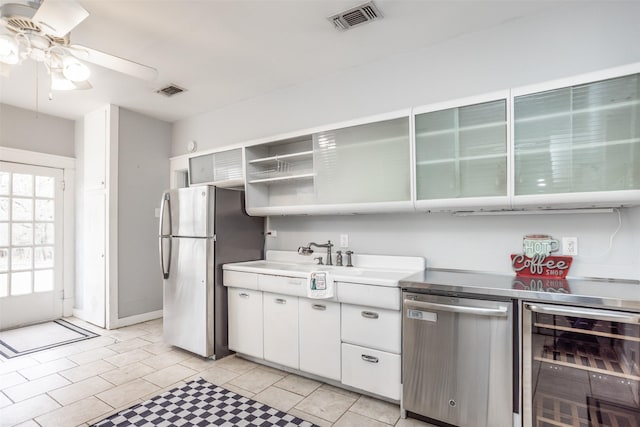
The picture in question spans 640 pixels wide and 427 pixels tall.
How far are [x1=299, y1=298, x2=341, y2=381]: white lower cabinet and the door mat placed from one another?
108 inches

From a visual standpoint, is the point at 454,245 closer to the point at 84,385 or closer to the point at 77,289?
the point at 84,385

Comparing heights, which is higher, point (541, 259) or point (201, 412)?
point (541, 259)

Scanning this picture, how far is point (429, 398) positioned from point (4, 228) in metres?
5.00

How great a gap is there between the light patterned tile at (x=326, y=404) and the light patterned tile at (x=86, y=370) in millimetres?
1867

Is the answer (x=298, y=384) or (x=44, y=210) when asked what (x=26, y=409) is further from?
(x=44, y=210)

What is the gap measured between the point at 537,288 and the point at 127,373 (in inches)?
127

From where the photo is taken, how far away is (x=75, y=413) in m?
2.30

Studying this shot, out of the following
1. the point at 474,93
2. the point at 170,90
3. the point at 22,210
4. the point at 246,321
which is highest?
the point at 170,90

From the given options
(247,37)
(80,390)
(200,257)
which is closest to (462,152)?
(247,37)

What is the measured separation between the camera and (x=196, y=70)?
10.5 ft

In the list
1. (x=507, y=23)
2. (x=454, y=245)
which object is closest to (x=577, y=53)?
(x=507, y=23)

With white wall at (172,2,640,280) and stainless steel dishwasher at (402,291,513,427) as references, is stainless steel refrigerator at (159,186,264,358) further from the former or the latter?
stainless steel dishwasher at (402,291,513,427)

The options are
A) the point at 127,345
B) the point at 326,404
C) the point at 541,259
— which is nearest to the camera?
the point at 541,259

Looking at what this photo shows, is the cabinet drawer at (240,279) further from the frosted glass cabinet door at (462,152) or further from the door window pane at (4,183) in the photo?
the door window pane at (4,183)
